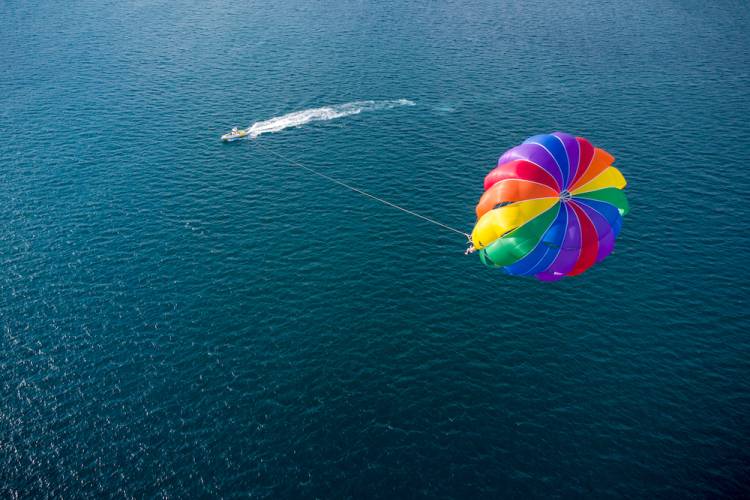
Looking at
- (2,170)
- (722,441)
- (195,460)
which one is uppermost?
(2,170)

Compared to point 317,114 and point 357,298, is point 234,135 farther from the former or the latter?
point 357,298

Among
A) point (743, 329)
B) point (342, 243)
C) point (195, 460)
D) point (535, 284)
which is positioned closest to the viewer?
point (195, 460)

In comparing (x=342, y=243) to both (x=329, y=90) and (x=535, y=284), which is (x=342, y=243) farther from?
(x=329, y=90)

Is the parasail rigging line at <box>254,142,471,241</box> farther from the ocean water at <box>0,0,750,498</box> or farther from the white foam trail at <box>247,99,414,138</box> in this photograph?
the white foam trail at <box>247,99,414,138</box>

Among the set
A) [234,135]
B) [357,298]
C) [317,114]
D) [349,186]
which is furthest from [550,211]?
[317,114]

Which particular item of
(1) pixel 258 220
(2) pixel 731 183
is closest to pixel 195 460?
(1) pixel 258 220

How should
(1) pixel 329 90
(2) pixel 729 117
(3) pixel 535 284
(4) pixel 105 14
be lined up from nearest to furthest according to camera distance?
1. (3) pixel 535 284
2. (2) pixel 729 117
3. (1) pixel 329 90
4. (4) pixel 105 14

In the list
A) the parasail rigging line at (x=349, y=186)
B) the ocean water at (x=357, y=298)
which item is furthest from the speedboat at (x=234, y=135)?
the parasail rigging line at (x=349, y=186)
